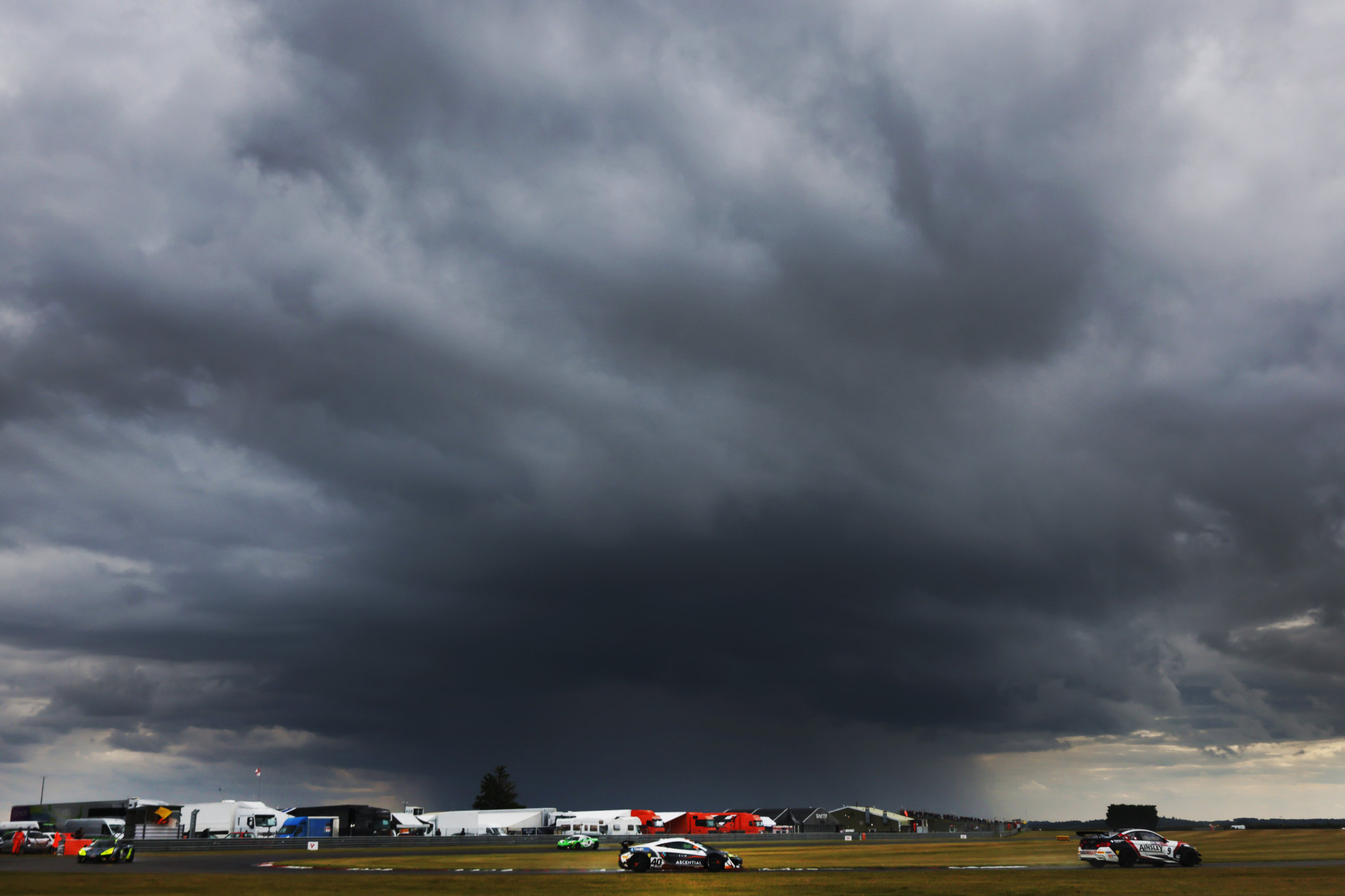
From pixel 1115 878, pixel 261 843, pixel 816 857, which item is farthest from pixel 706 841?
pixel 1115 878

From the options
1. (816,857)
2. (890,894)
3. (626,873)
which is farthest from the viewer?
(816,857)

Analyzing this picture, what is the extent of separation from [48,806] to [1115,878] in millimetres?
155538

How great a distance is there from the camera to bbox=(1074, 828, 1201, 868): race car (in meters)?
51.6

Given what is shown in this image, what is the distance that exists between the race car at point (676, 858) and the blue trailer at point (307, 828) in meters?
80.1

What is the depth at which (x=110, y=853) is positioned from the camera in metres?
69.4

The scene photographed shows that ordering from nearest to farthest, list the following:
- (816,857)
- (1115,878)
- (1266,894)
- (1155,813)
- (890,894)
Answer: (1266,894) → (890,894) → (1115,878) → (816,857) → (1155,813)

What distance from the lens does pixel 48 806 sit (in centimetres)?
14062

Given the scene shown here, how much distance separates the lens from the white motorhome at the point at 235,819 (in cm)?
12450

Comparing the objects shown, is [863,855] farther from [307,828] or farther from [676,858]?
[307,828]

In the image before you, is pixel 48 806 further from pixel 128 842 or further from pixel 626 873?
pixel 626 873

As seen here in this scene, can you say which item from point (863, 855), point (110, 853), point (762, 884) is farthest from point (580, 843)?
point (762, 884)

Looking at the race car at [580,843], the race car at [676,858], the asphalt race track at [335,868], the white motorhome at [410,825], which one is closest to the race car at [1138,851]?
the asphalt race track at [335,868]

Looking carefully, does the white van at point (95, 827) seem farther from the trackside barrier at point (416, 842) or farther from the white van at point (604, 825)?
the white van at point (604, 825)

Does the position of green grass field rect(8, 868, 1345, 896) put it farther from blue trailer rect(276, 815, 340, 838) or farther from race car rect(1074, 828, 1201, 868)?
blue trailer rect(276, 815, 340, 838)
